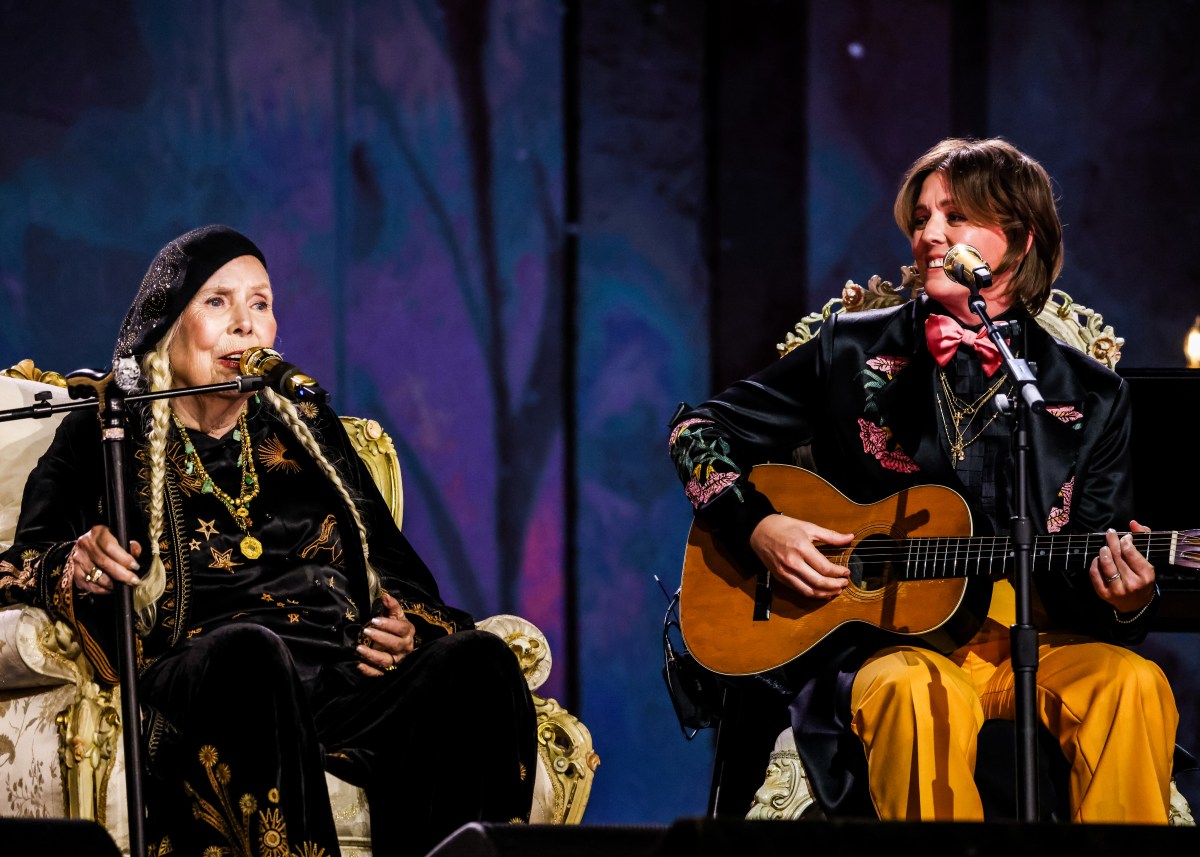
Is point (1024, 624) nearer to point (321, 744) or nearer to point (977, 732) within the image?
point (977, 732)

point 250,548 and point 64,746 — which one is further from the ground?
point 250,548

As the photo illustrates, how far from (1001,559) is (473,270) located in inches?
99.8

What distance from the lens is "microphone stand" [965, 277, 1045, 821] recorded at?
94.1 inches

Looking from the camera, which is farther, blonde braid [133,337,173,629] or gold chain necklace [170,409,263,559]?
gold chain necklace [170,409,263,559]

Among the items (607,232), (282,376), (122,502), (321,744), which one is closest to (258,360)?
(282,376)

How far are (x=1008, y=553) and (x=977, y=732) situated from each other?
349mm

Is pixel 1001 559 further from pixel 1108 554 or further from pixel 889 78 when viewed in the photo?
pixel 889 78

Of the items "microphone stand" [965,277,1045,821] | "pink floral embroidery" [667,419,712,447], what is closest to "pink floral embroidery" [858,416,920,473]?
"pink floral embroidery" [667,419,712,447]

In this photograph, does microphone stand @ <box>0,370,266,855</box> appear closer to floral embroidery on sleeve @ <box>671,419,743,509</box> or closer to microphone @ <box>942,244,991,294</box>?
floral embroidery on sleeve @ <box>671,419,743,509</box>

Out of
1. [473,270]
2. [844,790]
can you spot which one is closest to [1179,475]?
[844,790]

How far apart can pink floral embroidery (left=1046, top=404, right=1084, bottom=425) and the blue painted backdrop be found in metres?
1.87

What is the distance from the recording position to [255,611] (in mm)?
3188

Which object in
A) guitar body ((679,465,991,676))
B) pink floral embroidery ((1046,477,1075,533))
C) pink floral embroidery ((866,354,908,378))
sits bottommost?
guitar body ((679,465,991,676))

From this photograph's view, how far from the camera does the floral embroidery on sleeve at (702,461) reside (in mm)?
3158
